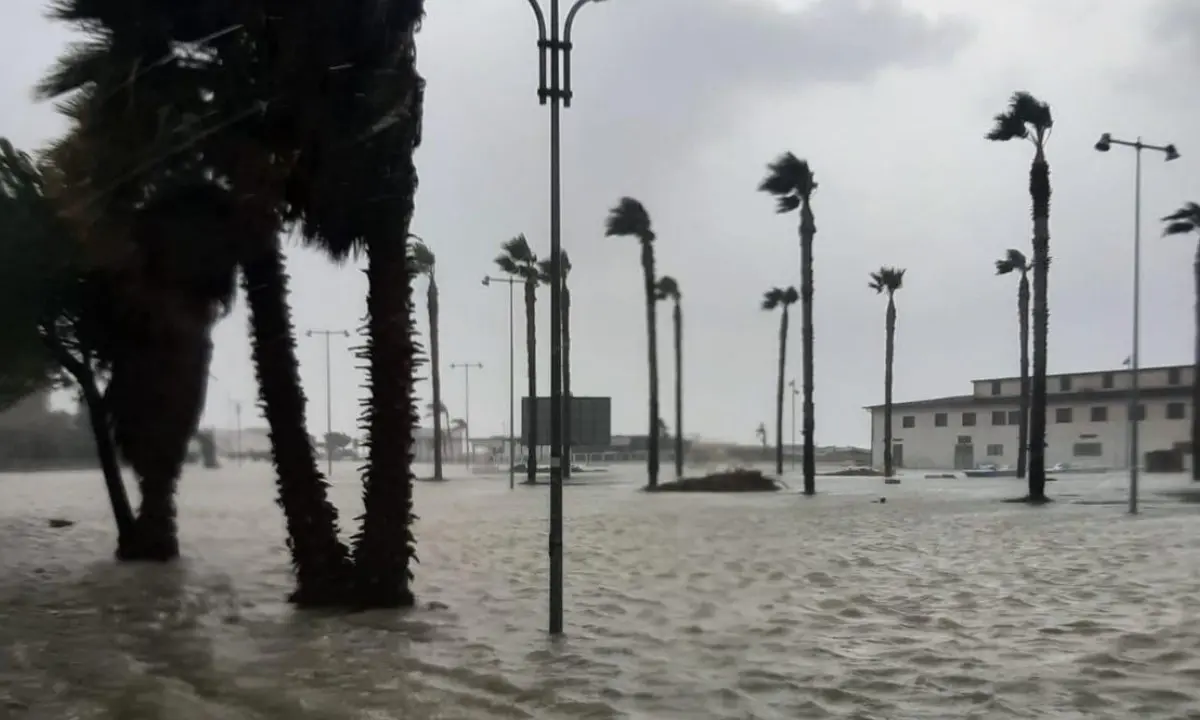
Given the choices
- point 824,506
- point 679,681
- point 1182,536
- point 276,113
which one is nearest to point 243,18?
point 276,113

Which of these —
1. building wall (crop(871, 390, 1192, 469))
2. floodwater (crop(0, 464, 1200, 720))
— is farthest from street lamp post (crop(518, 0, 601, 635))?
building wall (crop(871, 390, 1192, 469))

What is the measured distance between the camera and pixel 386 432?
11.1 metres

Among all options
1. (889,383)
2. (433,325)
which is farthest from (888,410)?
(433,325)

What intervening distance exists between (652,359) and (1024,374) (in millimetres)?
12965

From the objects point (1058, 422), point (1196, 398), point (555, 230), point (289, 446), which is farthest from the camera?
point (1058, 422)

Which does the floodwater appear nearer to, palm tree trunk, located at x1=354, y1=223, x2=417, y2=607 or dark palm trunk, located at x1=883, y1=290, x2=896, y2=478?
palm tree trunk, located at x1=354, y1=223, x2=417, y2=607

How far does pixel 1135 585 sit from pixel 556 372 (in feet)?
23.1

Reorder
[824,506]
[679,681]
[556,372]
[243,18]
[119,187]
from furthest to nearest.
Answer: [824,506]
[119,187]
[243,18]
[556,372]
[679,681]

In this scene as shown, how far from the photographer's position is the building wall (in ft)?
125

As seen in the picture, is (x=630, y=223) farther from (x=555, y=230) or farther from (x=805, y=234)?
(x=555, y=230)

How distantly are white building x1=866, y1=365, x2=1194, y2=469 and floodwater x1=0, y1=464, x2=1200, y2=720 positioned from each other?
57.4 feet

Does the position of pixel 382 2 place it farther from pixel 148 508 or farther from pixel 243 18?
pixel 148 508

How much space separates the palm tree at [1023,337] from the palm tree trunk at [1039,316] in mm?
6006

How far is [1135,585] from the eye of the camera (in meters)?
12.2
